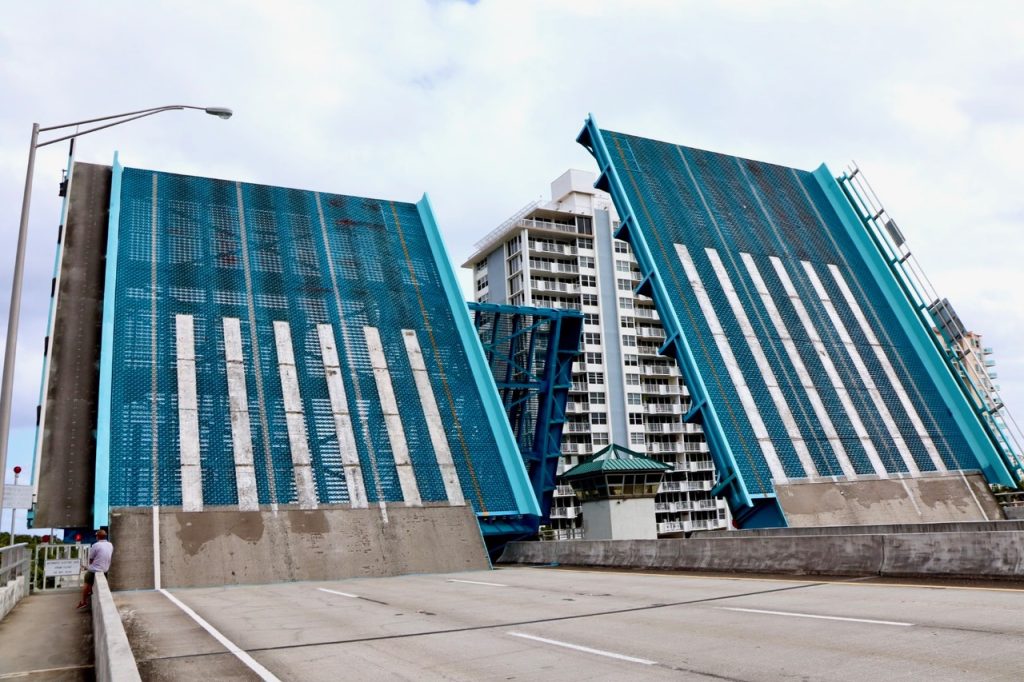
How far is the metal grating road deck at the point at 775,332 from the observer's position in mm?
27016

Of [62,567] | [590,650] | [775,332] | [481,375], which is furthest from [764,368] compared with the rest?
[62,567]

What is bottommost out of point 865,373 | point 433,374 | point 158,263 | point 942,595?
point 942,595

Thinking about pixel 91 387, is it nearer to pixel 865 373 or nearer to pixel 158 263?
pixel 158 263

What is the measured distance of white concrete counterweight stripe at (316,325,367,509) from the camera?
23.6 meters

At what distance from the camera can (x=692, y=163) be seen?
121 feet

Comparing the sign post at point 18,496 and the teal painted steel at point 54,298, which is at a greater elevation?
the teal painted steel at point 54,298

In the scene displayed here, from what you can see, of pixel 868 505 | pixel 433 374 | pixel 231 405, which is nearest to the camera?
pixel 231 405

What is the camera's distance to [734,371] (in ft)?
92.9

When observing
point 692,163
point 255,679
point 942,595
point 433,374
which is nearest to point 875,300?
point 692,163

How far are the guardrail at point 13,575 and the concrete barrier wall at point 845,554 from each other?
13.4m

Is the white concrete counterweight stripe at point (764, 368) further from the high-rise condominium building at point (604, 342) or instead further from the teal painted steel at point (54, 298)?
the high-rise condominium building at point (604, 342)

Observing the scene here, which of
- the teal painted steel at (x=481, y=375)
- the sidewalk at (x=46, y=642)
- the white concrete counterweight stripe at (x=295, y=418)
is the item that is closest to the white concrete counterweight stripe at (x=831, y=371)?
the teal painted steel at (x=481, y=375)

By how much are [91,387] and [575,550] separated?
15.1 meters

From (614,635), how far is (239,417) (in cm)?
1799
